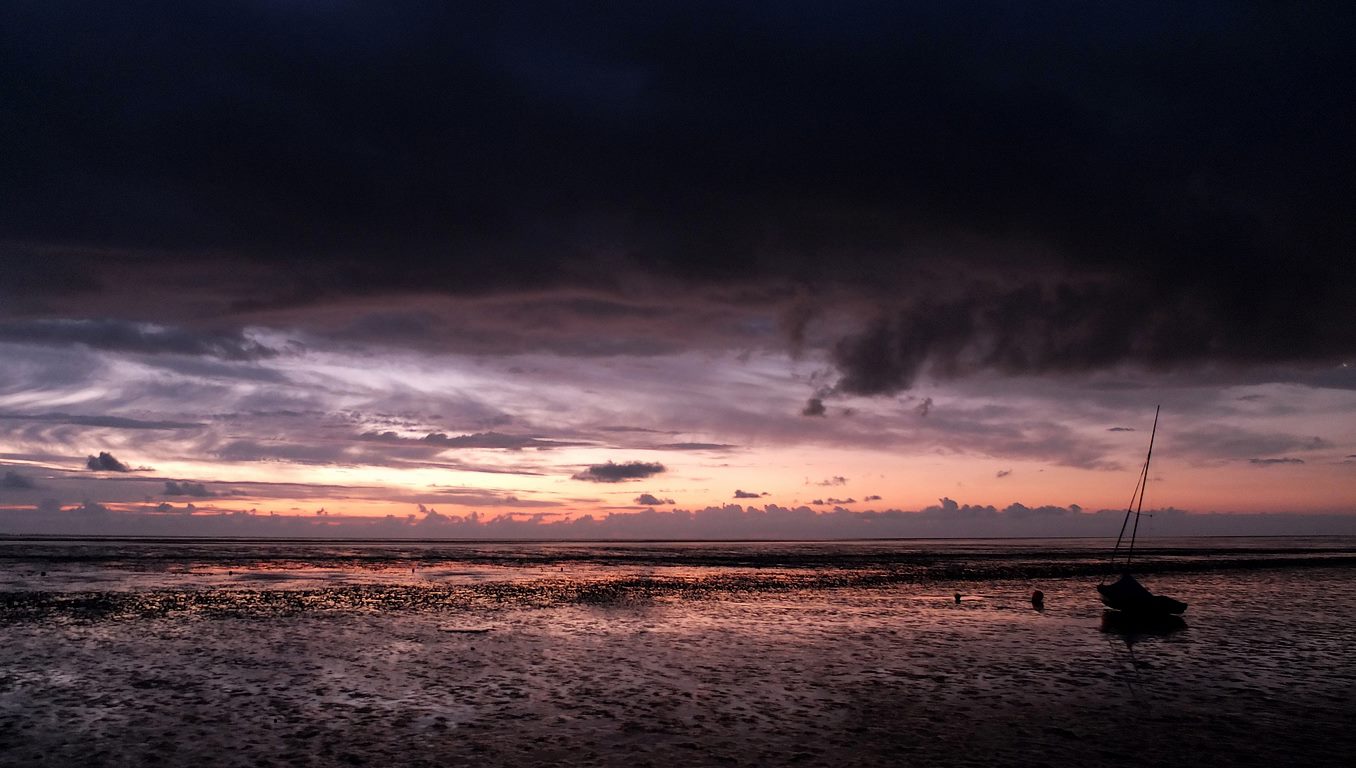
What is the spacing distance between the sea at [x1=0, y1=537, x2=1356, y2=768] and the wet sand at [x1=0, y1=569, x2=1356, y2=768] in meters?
0.11

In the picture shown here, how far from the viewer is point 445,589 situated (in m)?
52.1

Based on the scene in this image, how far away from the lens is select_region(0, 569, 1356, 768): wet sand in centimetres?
1614

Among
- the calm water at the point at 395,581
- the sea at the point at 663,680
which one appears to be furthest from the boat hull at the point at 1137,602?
the calm water at the point at 395,581

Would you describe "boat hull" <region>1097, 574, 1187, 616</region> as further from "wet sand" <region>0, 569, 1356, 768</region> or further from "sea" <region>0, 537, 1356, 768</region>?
"wet sand" <region>0, 569, 1356, 768</region>

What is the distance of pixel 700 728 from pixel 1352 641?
93.7 feet

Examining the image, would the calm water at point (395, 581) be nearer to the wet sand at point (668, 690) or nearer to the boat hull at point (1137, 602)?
the wet sand at point (668, 690)

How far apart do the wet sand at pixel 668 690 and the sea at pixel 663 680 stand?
0.11 meters

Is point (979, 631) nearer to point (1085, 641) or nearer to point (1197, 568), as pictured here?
point (1085, 641)

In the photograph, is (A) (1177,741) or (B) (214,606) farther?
(B) (214,606)

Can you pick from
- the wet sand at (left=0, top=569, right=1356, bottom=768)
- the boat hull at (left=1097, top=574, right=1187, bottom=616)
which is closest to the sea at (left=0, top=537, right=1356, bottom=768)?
the wet sand at (left=0, top=569, right=1356, bottom=768)

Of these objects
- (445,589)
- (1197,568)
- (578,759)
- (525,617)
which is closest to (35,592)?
(445,589)

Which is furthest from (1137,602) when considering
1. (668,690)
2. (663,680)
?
(668,690)

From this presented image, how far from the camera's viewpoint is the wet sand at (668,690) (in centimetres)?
1614

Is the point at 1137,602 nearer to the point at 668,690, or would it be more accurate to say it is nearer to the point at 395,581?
the point at 668,690
